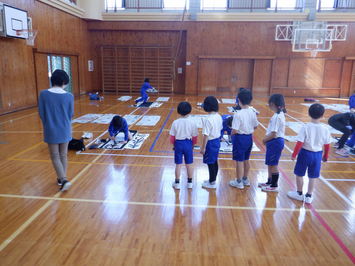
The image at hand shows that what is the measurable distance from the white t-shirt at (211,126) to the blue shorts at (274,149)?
0.74 m

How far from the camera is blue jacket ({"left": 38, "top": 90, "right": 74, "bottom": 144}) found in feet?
12.4

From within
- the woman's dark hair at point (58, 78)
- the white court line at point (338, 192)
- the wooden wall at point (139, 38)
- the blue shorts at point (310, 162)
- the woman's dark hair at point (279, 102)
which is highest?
the wooden wall at point (139, 38)

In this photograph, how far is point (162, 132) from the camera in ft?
26.2

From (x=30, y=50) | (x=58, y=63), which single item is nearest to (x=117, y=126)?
(x=30, y=50)

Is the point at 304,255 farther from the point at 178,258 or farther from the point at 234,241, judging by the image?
the point at 178,258

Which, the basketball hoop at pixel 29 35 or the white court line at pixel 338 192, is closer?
the white court line at pixel 338 192

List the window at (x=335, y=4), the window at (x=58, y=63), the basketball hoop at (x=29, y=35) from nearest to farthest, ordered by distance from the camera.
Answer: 1. the basketball hoop at (x=29, y=35)
2. the window at (x=58, y=63)
3. the window at (x=335, y=4)

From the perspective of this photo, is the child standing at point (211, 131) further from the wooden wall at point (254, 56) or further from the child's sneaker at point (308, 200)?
the wooden wall at point (254, 56)

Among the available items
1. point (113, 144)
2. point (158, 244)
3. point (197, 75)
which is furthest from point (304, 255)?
point (197, 75)

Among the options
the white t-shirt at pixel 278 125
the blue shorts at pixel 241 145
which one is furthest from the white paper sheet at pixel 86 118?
the white t-shirt at pixel 278 125

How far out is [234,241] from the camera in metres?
3.09

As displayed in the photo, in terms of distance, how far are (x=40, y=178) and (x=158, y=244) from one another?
2.68 metres

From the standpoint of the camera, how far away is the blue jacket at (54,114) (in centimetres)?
378

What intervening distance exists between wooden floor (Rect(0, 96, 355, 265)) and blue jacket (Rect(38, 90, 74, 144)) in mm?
886
